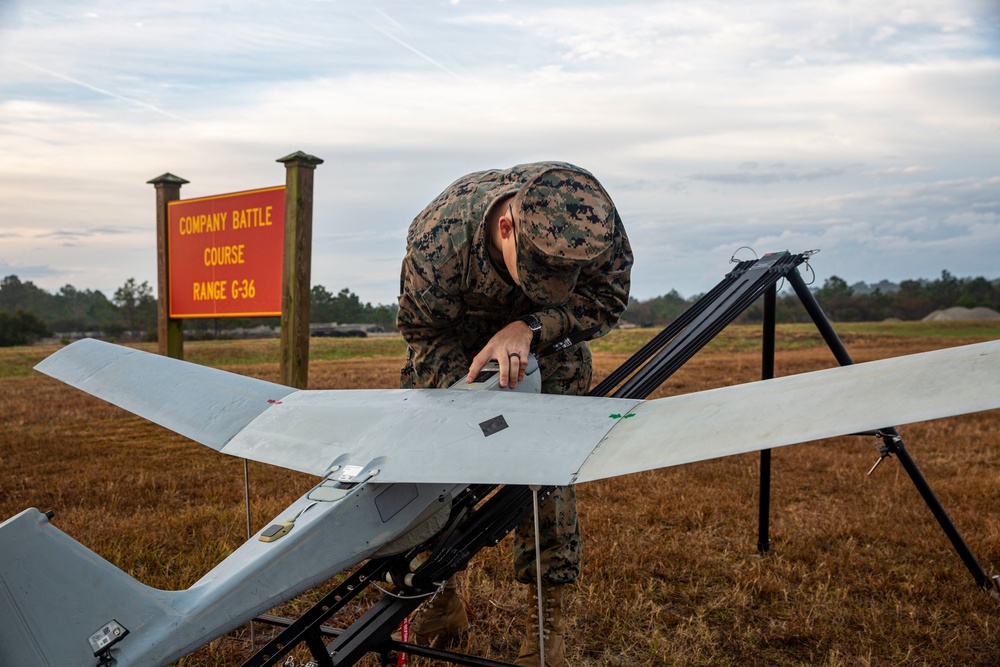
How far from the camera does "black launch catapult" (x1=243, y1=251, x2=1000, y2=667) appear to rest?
2.40 meters

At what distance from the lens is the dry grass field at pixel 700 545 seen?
3.83 metres

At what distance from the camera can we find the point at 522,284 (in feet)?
9.85

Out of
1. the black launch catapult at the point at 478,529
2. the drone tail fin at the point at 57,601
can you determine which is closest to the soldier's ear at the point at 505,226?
the black launch catapult at the point at 478,529

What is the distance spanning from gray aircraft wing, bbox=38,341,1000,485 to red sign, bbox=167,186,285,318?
17.2ft

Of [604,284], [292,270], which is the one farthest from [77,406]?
[604,284]

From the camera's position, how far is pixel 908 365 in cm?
220

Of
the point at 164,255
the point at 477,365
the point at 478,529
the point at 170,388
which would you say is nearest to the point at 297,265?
the point at 164,255

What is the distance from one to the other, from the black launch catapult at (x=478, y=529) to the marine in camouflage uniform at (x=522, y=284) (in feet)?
1.19

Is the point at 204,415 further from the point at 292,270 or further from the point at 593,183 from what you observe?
the point at 292,270

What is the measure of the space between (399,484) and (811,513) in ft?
15.9

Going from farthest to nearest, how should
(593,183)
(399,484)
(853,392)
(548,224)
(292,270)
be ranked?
(292,270) → (593,183) → (548,224) → (399,484) → (853,392)

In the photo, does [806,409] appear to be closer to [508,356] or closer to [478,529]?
[508,356]

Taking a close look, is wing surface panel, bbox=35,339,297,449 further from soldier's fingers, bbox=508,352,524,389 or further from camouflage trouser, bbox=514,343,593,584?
camouflage trouser, bbox=514,343,593,584

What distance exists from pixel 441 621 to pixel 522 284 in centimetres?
197
